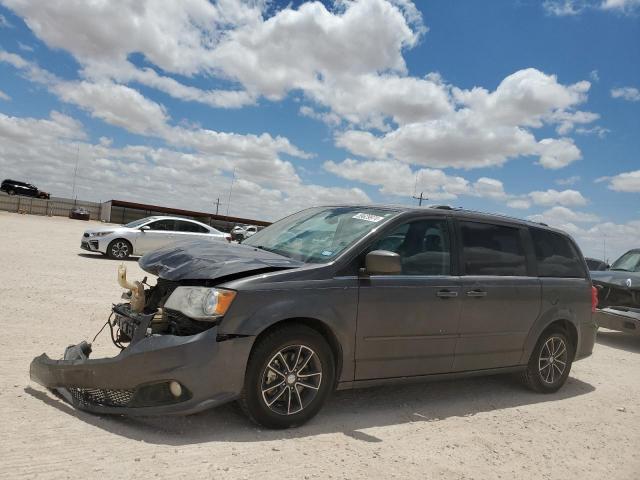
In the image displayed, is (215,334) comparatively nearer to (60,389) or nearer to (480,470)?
(60,389)

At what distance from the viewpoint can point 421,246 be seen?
4684 millimetres

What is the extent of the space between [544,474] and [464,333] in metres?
1.38

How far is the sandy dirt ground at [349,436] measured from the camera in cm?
318

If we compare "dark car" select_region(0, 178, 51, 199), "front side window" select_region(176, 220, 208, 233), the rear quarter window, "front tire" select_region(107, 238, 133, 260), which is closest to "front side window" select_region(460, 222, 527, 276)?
the rear quarter window

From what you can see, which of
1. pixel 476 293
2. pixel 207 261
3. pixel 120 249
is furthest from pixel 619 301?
pixel 120 249

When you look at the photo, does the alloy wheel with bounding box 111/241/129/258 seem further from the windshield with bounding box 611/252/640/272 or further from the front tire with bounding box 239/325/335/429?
the front tire with bounding box 239/325/335/429

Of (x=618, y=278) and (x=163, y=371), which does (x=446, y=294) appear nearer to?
(x=163, y=371)

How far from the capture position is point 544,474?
368 centimetres

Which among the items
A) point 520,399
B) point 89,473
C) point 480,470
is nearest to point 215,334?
point 89,473

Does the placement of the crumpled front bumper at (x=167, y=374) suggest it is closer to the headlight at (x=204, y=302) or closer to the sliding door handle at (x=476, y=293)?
the headlight at (x=204, y=302)

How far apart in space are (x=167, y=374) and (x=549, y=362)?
416cm

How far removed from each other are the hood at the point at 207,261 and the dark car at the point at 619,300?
7.21m

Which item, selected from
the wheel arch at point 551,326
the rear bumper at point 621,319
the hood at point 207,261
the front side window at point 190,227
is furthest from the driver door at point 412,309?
the front side window at point 190,227

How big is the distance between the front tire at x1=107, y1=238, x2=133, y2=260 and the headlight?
45.6 ft
